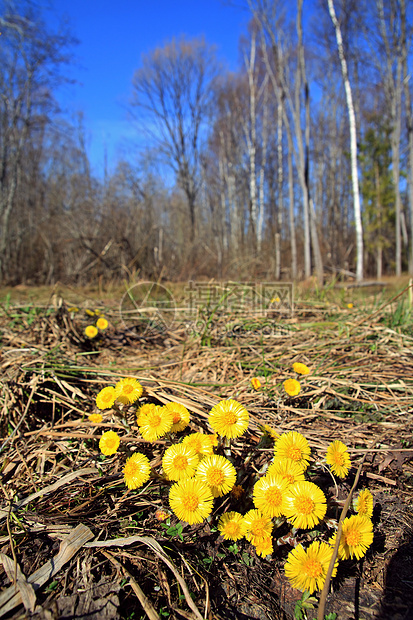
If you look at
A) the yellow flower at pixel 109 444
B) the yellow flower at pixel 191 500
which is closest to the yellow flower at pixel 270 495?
the yellow flower at pixel 191 500

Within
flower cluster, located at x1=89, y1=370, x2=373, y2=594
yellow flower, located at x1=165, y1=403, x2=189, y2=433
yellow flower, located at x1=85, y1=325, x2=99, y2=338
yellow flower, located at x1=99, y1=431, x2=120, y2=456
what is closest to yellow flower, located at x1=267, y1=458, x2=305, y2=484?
flower cluster, located at x1=89, y1=370, x2=373, y2=594

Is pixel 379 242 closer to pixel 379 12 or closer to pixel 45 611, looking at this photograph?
pixel 379 12

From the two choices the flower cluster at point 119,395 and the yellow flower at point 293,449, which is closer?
the yellow flower at point 293,449

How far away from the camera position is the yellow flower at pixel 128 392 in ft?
3.58

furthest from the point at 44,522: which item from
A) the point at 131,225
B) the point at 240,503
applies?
the point at 131,225

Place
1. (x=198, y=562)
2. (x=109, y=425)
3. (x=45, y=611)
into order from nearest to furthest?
(x=45, y=611) → (x=198, y=562) → (x=109, y=425)

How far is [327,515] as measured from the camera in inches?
35.8

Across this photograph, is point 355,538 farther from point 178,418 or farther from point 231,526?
point 178,418

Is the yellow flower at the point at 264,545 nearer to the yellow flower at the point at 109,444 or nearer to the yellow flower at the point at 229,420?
the yellow flower at the point at 229,420

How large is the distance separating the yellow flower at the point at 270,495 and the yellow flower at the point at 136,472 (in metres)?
0.29

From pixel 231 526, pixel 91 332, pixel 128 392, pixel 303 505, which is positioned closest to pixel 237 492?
pixel 231 526

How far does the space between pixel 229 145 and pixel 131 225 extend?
14.2m

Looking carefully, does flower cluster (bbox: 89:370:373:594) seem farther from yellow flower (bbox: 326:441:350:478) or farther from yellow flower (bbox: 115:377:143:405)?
yellow flower (bbox: 115:377:143:405)

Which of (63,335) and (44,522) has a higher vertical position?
(63,335)
